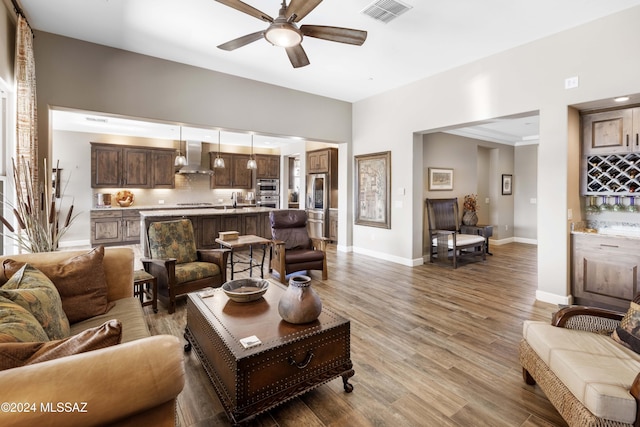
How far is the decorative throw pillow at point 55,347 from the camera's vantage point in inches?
39.5

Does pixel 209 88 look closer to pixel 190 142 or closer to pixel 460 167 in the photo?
pixel 190 142

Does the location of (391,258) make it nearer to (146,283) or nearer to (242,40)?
(146,283)

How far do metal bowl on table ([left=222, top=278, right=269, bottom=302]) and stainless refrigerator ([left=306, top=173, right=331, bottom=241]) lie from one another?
220 inches

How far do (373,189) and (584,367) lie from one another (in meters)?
4.98

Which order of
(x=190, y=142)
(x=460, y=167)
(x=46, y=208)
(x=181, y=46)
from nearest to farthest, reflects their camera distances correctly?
(x=46, y=208), (x=181, y=46), (x=460, y=167), (x=190, y=142)

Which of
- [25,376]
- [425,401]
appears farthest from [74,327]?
[425,401]

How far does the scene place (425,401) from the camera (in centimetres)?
205

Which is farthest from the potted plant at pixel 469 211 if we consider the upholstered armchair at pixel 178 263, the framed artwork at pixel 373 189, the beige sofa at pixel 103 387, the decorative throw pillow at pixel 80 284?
the beige sofa at pixel 103 387

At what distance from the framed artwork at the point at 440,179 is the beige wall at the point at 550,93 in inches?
48.3

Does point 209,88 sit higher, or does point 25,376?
point 209,88

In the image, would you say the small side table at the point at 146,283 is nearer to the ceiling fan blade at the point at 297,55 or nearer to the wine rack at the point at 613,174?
the ceiling fan blade at the point at 297,55

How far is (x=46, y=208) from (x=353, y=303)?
3835 millimetres

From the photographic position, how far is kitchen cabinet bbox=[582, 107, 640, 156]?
3.46 metres

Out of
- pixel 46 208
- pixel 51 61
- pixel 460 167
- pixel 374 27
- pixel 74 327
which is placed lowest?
pixel 74 327
